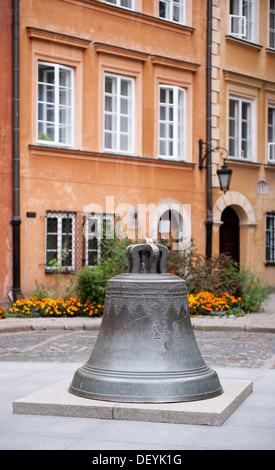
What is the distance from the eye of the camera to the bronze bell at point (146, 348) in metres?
6.55

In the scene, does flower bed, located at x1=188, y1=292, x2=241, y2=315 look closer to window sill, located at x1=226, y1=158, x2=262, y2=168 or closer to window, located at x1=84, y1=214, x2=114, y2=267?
window, located at x1=84, y1=214, x2=114, y2=267

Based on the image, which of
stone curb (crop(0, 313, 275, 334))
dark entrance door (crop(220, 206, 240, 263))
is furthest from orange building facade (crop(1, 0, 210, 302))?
stone curb (crop(0, 313, 275, 334))

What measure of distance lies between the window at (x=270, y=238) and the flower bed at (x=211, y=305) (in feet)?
26.4

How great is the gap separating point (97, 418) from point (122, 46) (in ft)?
48.8

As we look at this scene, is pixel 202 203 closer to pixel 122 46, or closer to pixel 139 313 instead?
pixel 122 46

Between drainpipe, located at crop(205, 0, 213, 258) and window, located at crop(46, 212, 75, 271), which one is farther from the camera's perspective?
drainpipe, located at crop(205, 0, 213, 258)

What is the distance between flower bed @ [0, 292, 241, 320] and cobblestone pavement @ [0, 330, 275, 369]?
1.96 meters

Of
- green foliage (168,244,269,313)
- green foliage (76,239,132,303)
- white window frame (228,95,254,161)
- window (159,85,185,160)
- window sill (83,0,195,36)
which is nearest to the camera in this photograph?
green foliage (76,239,132,303)

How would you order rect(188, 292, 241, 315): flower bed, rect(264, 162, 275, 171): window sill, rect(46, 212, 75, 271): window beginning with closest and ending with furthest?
rect(188, 292, 241, 315): flower bed
rect(46, 212, 75, 271): window
rect(264, 162, 275, 171): window sill

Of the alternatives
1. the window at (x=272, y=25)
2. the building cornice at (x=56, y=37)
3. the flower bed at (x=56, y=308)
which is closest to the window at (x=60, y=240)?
the flower bed at (x=56, y=308)

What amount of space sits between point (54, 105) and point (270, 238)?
9269 mm

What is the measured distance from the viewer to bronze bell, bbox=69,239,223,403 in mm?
6551

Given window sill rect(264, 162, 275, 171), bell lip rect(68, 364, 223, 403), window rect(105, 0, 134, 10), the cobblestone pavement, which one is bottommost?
the cobblestone pavement

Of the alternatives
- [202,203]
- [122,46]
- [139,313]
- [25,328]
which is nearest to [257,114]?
[202,203]
